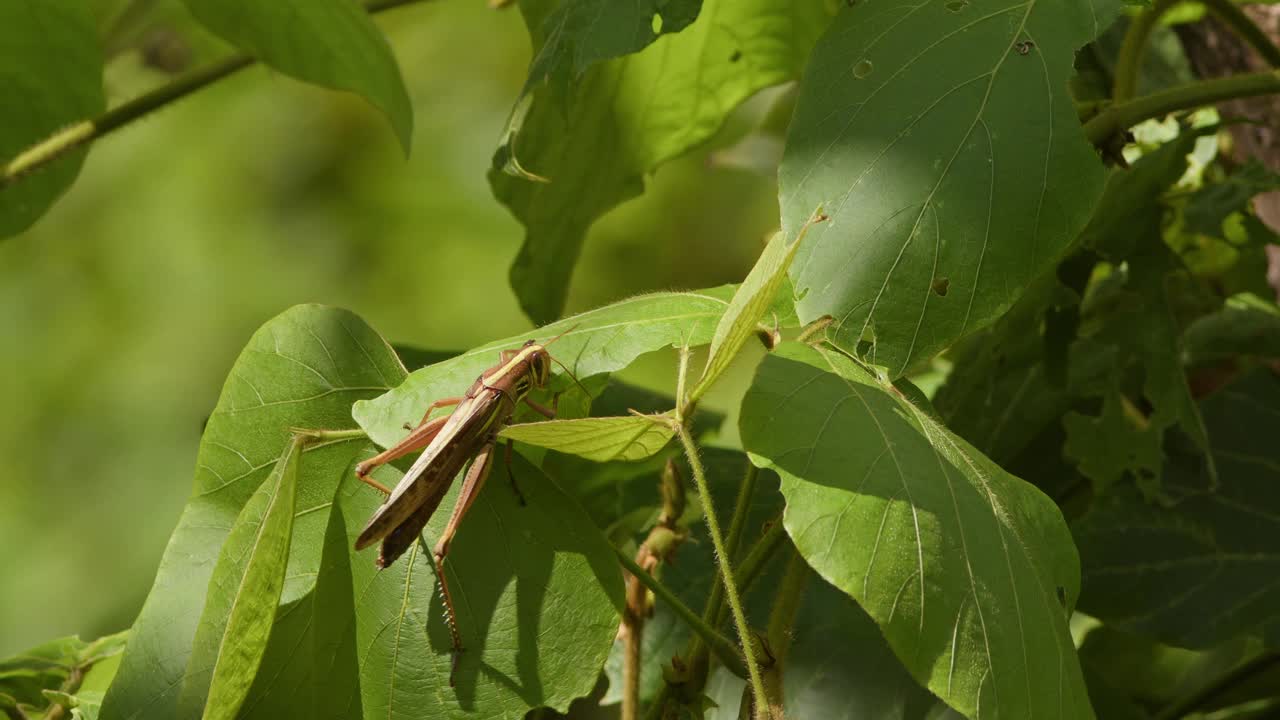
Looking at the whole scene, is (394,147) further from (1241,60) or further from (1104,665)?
(1104,665)

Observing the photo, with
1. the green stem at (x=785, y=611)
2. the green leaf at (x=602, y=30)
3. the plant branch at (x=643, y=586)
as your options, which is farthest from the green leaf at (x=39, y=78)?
the green stem at (x=785, y=611)

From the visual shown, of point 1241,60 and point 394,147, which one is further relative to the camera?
point 394,147

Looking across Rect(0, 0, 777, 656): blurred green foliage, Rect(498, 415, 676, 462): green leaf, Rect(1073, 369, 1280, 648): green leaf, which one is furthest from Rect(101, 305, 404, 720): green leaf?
Rect(0, 0, 777, 656): blurred green foliage

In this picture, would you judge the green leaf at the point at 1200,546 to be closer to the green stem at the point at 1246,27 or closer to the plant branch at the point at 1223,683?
the plant branch at the point at 1223,683

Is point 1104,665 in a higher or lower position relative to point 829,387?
lower

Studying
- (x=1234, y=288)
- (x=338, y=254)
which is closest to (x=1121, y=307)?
(x=1234, y=288)

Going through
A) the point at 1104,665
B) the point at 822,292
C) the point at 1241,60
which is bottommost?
the point at 1104,665

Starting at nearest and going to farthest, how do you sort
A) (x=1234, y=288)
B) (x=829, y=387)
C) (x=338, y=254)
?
1. (x=829, y=387)
2. (x=1234, y=288)
3. (x=338, y=254)
